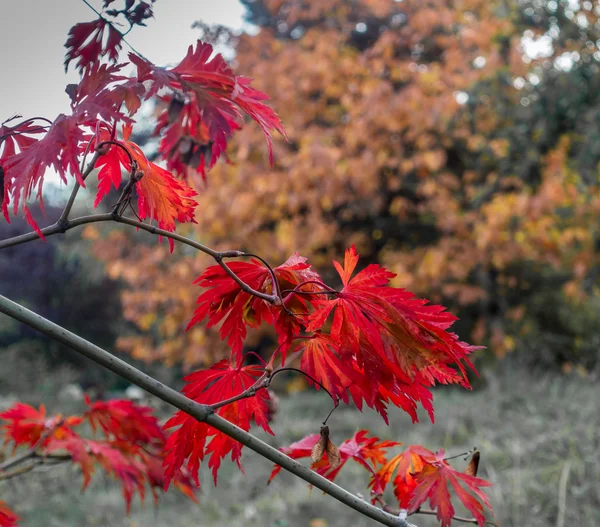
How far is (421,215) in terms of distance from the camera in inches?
A: 252

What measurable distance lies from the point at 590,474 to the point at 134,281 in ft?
16.2

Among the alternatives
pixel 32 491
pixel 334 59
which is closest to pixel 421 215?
pixel 334 59

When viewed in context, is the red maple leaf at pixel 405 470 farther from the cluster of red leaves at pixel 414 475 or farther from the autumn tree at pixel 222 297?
the autumn tree at pixel 222 297

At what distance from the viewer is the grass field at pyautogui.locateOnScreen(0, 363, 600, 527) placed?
2748 millimetres

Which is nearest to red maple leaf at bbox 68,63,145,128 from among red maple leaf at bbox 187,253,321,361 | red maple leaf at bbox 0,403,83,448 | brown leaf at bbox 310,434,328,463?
red maple leaf at bbox 187,253,321,361

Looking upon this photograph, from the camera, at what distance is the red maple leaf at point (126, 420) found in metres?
1.48

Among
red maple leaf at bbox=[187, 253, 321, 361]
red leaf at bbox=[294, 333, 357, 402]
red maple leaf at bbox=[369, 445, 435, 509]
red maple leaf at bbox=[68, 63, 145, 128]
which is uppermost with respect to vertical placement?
red maple leaf at bbox=[68, 63, 145, 128]

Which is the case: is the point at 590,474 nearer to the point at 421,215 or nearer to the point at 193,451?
the point at 193,451

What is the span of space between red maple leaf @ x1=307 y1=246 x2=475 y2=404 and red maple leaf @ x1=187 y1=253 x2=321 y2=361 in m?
0.07

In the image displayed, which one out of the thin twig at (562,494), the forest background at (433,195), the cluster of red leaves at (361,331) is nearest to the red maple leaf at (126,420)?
the cluster of red leaves at (361,331)

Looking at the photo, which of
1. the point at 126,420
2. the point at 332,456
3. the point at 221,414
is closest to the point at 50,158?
the point at 221,414

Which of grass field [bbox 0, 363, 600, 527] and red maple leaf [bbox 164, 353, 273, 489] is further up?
red maple leaf [bbox 164, 353, 273, 489]

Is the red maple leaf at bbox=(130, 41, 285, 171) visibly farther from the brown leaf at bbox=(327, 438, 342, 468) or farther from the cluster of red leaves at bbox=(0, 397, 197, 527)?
the cluster of red leaves at bbox=(0, 397, 197, 527)

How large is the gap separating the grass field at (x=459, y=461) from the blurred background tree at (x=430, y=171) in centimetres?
103
